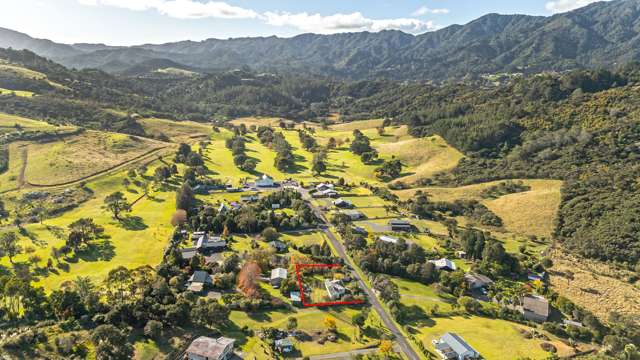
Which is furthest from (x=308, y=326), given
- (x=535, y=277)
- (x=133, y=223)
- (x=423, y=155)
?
(x=423, y=155)

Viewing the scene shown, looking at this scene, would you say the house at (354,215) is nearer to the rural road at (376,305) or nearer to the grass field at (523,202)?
the rural road at (376,305)

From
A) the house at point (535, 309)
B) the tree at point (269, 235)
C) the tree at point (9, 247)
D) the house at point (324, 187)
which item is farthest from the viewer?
the house at point (324, 187)

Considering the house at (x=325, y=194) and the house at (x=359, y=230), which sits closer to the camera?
the house at (x=359, y=230)

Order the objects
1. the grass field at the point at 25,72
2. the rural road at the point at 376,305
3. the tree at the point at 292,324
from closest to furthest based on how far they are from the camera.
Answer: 1. the rural road at the point at 376,305
2. the tree at the point at 292,324
3. the grass field at the point at 25,72

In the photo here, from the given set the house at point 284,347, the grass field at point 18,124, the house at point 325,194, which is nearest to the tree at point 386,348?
the house at point 284,347

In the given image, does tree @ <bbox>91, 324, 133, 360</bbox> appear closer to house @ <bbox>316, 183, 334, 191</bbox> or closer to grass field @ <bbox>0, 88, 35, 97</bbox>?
house @ <bbox>316, 183, 334, 191</bbox>

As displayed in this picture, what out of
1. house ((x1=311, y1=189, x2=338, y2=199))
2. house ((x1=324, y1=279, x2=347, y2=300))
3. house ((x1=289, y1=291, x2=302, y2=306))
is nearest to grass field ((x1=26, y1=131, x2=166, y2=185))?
house ((x1=311, y1=189, x2=338, y2=199))

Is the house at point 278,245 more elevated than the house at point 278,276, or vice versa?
the house at point 278,245
